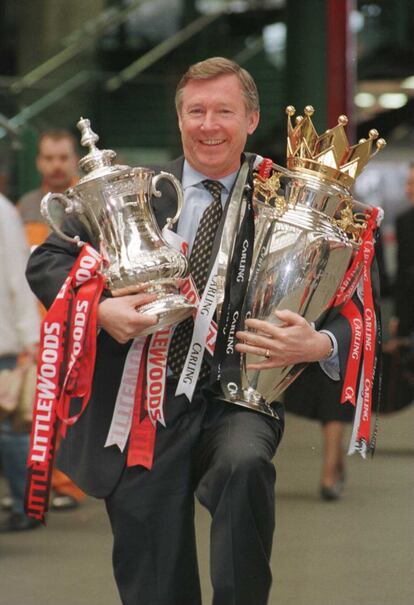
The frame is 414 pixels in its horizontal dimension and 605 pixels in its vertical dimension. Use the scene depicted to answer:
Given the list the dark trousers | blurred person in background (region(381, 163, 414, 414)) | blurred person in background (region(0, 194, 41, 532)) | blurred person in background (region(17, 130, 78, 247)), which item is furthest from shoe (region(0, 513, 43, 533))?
the dark trousers

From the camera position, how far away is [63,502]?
17.9ft

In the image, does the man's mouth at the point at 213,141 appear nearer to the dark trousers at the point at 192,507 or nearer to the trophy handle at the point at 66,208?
the trophy handle at the point at 66,208

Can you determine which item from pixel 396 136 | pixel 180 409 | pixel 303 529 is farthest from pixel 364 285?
pixel 396 136

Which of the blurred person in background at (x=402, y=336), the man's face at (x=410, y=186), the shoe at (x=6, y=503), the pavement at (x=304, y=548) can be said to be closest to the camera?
the pavement at (x=304, y=548)

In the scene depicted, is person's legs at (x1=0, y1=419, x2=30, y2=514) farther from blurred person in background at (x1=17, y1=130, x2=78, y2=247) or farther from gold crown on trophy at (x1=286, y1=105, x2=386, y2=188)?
gold crown on trophy at (x1=286, y1=105, x2=386, y2=188)

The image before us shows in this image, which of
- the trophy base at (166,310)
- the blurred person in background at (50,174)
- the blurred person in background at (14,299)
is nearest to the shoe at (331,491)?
the blurred person in background at (50,174)

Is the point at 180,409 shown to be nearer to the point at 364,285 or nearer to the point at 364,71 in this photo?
the point at 364,285

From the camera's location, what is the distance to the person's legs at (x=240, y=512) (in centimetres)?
276

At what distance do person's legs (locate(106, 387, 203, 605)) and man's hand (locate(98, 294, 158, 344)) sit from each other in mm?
246

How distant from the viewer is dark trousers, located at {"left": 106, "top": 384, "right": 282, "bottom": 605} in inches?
109

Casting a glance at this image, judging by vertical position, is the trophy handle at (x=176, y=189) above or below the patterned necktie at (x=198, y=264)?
above

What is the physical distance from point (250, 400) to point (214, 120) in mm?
582

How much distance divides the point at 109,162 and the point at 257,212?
1.06 ft

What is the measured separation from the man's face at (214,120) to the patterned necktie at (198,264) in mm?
102
